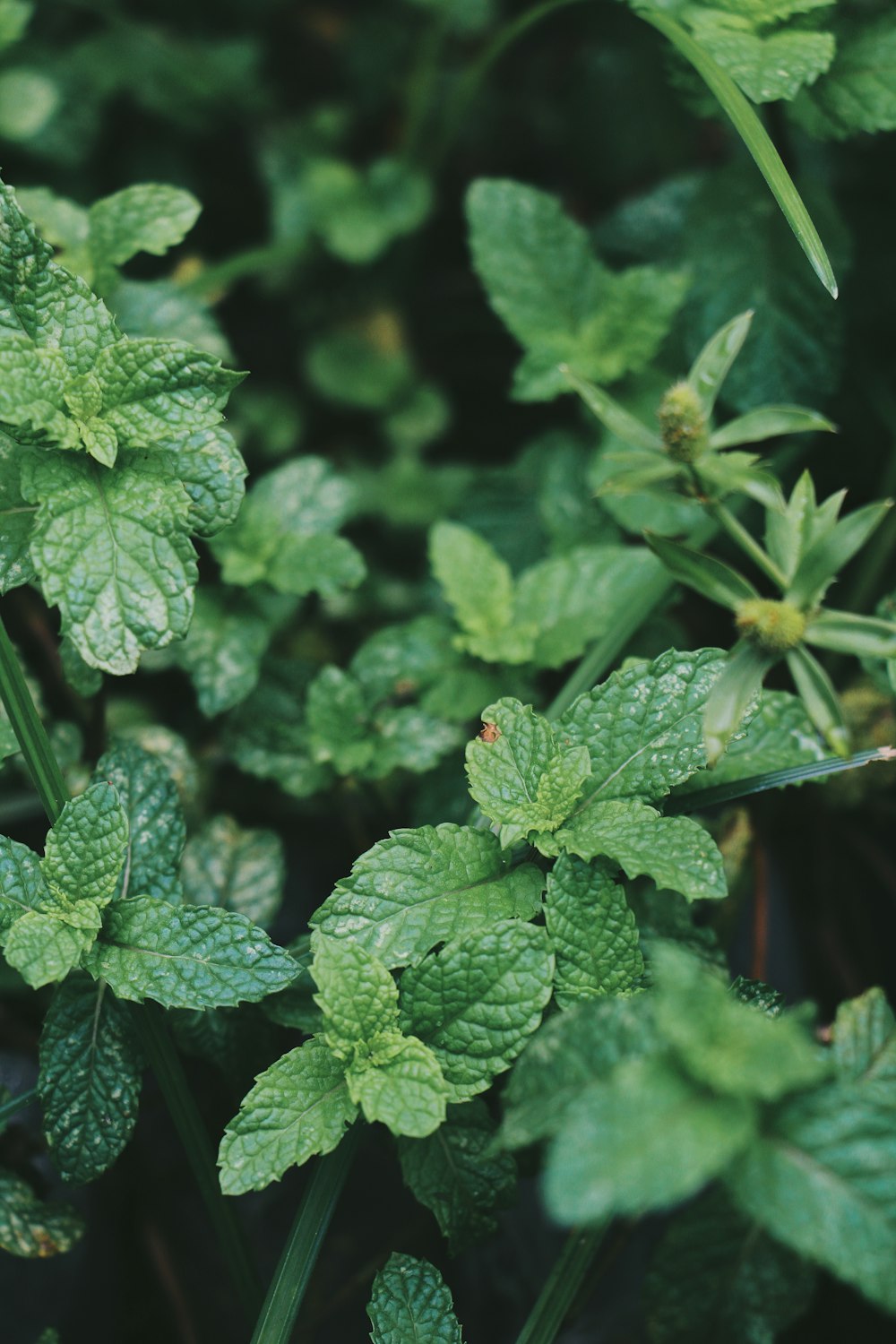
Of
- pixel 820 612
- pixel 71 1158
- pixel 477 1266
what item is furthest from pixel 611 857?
pixel 477 1266

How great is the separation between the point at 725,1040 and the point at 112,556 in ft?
2.64

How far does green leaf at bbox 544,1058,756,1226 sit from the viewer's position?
82 cm

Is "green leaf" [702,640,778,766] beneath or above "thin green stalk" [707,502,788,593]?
beneath

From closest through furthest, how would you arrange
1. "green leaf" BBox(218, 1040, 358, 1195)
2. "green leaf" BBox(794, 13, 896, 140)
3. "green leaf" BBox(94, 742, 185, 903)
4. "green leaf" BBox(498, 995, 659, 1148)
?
1. "green leaf" BBox(498, 995, 659, 1148)
2. "green leaf" BBox(218, 1040, 358, 1195)
3. "green leaf" BBox(94, 742, 185, 903)
4. "green leaf" BBox(794, 13, 896, 140)

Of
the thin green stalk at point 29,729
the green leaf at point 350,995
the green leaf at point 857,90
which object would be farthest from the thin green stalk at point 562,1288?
the green leaf at point 857,90

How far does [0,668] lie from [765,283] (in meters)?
1.25

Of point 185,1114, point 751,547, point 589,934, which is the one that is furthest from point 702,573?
point 185,1114

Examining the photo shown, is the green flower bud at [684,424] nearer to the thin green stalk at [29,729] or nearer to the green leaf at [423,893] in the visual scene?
the green leaf at [423,893]

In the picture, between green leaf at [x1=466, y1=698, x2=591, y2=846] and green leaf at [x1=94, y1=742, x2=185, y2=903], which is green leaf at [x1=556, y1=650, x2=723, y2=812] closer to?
green leaf at [x1=466, y1=698, x2=591, y2=846]

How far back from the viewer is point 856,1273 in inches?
33.4

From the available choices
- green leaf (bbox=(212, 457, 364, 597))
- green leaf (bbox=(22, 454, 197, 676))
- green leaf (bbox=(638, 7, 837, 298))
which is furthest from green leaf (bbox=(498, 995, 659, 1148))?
green leaf (bbox=(638, 7, 837, 298))

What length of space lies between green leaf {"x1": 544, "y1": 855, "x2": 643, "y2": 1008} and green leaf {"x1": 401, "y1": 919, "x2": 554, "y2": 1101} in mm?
27

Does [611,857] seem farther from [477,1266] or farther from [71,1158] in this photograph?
[477,1266]

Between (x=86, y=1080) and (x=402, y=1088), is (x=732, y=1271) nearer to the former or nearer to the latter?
(x=402, y=1088)
